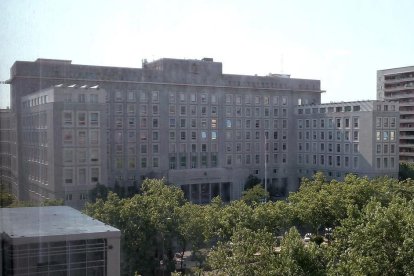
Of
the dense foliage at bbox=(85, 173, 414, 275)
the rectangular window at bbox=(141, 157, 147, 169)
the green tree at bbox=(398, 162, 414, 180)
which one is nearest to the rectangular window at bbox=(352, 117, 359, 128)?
the green tree at bbox=(398, 162, 414, 180)

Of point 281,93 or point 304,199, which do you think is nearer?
point 304,199

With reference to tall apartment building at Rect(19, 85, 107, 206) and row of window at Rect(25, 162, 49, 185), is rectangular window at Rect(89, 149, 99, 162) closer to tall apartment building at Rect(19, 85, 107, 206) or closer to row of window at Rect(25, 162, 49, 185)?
tall apartment building at Rect(19, 85, 107, 206)

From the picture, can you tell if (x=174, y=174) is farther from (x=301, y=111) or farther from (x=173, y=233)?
(x=173, y=233)

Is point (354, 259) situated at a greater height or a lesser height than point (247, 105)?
lesser

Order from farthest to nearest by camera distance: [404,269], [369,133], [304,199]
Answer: [369,133] < [304,199] < [404,269]

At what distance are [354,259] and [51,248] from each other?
2936 mm

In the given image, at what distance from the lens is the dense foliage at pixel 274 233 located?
13.3 feet

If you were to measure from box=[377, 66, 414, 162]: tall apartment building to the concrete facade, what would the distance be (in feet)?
58.3

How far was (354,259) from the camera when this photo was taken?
3.92m

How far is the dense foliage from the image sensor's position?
4.06 meters

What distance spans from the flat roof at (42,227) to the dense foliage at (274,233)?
1896mm

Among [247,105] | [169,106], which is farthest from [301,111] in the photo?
[169,106]

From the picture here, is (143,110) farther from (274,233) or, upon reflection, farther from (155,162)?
(274,233)

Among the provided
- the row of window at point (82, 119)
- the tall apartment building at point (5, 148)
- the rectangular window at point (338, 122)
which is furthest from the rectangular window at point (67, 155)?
the rectangular window at point (338, 122)
